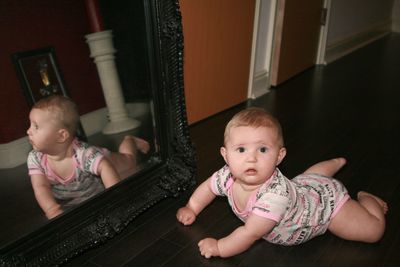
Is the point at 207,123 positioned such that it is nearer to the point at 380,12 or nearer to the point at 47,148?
the point at 47,148

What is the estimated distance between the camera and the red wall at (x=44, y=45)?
2.97ft

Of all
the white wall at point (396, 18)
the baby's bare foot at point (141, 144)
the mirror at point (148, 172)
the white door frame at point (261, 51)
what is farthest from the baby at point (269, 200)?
the white wall at point (396, 18)

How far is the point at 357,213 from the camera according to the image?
110 centimetres

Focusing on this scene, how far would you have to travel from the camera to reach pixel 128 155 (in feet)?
4.14

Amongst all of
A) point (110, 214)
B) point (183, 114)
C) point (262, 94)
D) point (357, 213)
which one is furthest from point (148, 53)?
point (262, 94)

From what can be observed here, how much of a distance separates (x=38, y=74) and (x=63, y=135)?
0.18 m

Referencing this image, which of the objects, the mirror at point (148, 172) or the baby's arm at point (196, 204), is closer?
the mirror at point (148, 172)

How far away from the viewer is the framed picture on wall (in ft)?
3.10

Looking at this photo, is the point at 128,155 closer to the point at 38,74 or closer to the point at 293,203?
the point at 38,74

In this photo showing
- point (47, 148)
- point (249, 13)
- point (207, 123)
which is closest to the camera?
point (47, 148)

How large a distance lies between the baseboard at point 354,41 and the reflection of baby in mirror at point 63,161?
288 cm

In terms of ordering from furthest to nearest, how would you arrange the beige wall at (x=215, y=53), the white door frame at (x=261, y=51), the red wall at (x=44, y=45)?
the white door frame at (x=261, y=51) → the beige wall at (x=215, y=53) → the red wall at (x=44, y=45)

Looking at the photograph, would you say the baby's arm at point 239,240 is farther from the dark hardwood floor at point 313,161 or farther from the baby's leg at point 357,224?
the baby's leg at point 357,224

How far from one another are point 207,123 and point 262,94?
69cm
